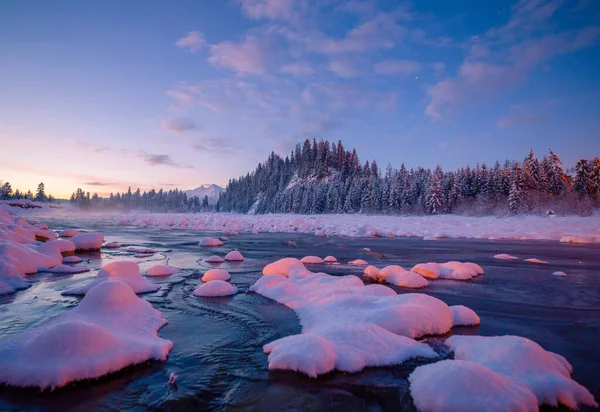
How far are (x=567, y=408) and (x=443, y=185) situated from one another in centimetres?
5590

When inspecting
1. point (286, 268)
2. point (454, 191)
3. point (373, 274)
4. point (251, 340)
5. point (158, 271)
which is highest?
point (454, 191)

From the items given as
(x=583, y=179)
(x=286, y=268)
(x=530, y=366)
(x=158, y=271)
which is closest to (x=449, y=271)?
(x=286, y=268)

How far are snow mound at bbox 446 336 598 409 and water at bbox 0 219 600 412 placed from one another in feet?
0.80

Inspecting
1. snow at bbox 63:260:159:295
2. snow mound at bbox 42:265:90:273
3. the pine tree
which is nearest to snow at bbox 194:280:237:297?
snow at bbox 63:260:159:295

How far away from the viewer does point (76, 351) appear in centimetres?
378

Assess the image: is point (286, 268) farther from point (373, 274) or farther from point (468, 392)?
point (468, 392)

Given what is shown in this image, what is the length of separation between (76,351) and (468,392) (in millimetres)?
4432

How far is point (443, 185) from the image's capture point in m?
54.2

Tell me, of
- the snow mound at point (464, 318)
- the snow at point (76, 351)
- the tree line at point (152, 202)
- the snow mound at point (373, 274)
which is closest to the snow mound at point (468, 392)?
the snow mound at point (464, 318)

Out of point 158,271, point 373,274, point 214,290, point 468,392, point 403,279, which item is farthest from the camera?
point 158,271

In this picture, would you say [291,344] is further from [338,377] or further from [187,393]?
[187,393]

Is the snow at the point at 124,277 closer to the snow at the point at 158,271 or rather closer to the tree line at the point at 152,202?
the snow at the point at 158,271

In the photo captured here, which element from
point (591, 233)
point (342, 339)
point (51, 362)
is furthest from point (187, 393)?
point (591, 233)

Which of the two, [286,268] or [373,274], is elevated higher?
[286,268]
